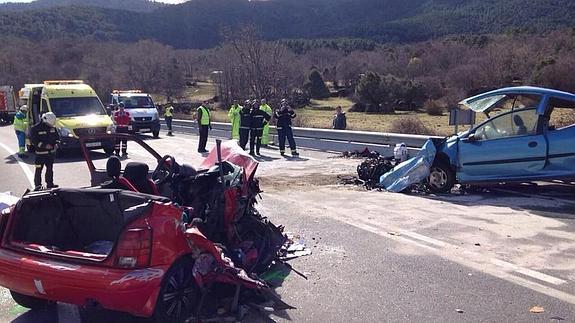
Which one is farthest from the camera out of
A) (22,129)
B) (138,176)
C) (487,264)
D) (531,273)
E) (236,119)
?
(236,119)

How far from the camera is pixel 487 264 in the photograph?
6.07 m

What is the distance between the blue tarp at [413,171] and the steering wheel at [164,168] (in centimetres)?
537

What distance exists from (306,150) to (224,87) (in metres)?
33.1

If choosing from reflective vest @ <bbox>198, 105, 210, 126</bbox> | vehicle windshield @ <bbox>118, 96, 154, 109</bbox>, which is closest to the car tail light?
reflective vest @ <bbox>198, 105, 210, 126</bbox>

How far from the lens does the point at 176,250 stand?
438cm

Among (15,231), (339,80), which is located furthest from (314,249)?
(339,80)

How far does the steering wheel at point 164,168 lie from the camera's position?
19.5 feet

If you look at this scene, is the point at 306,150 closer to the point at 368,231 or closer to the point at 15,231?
the point at 368,231

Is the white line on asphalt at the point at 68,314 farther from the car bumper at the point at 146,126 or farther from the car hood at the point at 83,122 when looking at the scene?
the car bumper at the point at 146,126

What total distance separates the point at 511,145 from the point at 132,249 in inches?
285

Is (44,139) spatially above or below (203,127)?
above

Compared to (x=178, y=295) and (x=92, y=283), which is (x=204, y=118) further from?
(x=92, y=283)

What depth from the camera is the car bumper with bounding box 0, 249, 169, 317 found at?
408 centimetres

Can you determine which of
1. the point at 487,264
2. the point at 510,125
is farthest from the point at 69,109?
the point at 487,264
